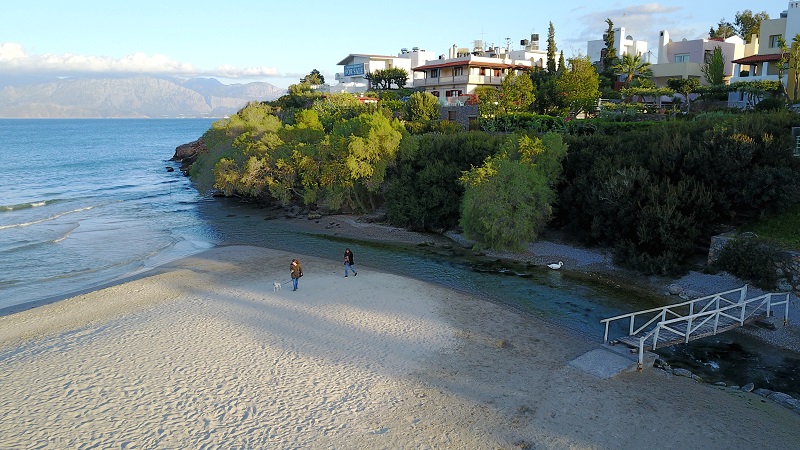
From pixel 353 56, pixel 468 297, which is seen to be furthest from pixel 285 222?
pixel 353 56

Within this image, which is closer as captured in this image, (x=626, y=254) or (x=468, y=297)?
(x=468, y=297)

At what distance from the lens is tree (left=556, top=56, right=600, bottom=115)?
50031mm

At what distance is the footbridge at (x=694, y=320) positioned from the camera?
1866 centimetres

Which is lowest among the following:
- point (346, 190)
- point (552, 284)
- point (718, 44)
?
point (552, 284)

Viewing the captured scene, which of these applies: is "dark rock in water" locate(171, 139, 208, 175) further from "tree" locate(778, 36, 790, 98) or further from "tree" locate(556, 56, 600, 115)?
"tree" locate(778, 36, 790, 98)

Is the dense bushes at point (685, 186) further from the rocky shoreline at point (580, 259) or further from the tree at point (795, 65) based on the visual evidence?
the tree at point (795, 65)

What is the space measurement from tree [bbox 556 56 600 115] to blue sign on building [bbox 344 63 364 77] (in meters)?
54.0

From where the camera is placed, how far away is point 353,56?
108 m

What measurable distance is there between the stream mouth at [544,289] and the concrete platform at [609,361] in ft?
4.36

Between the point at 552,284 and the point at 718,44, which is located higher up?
the point at 718,44

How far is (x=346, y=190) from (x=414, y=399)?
30.2m

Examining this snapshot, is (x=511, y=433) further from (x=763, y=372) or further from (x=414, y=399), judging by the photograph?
(x=763, y=372)

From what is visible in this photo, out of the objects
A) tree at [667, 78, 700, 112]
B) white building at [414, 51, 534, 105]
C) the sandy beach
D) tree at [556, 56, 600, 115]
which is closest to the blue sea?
the sandy beach

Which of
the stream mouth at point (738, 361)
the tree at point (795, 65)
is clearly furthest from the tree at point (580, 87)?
the stream mouth at point (738, 361)
